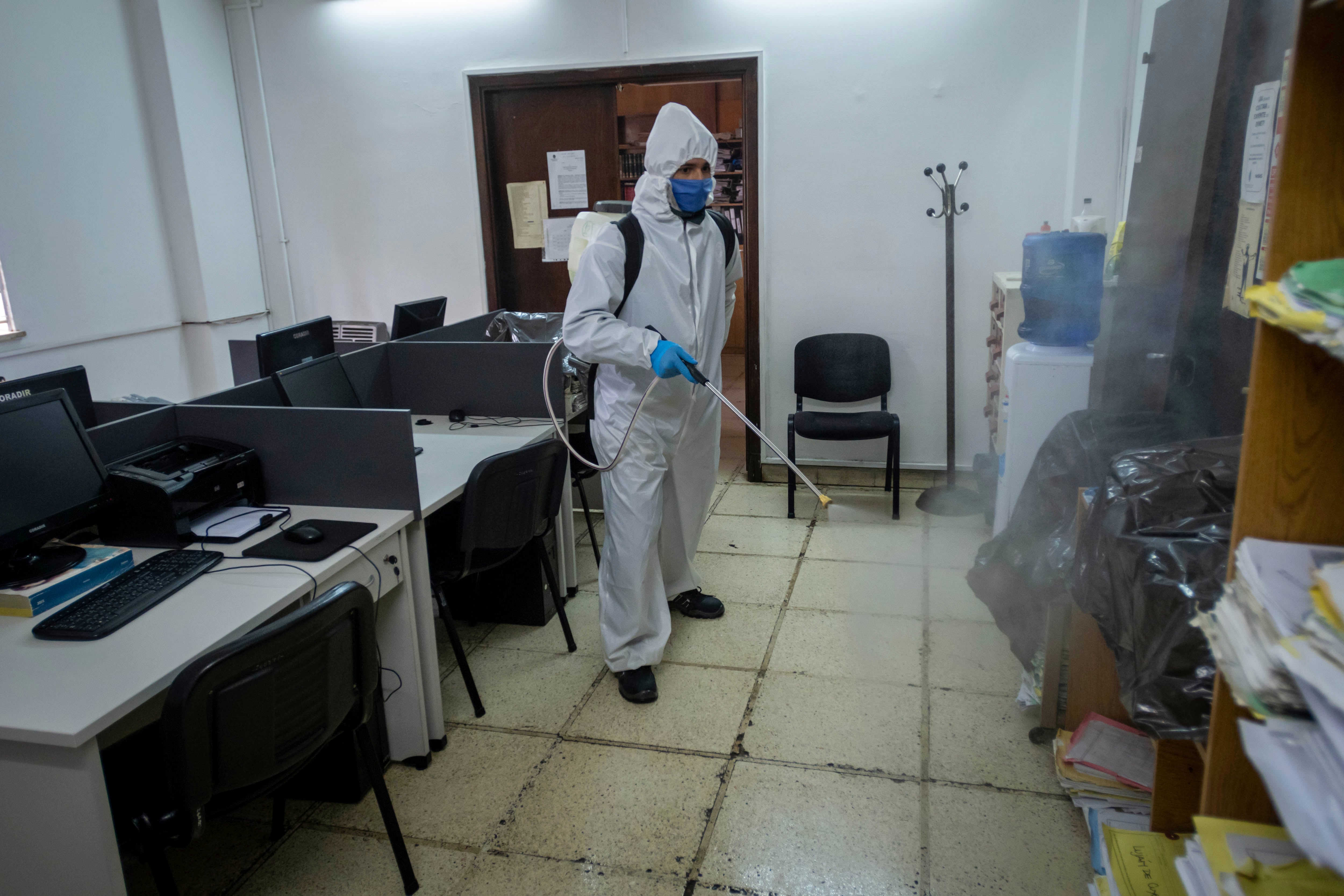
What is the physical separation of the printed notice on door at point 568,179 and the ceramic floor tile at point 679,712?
272 cm

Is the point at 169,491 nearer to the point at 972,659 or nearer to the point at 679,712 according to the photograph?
the point at 679,712

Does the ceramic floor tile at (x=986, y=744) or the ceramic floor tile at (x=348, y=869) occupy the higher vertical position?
the ceramic floor tile at (x=986, y=744)

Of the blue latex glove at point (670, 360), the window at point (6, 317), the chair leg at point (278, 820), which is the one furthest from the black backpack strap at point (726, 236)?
the window at point (6, 317)

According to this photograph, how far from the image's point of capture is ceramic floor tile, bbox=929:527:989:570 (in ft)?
10.8

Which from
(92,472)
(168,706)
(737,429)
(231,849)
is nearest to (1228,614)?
(168,706)

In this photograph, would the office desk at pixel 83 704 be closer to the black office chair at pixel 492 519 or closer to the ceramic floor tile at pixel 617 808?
the black office chair at pixel 492 519

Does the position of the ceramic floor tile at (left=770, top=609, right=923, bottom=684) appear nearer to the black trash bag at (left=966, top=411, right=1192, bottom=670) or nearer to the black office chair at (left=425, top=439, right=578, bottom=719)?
the black trash bag at (left=966, top=411, right=1192, bottom=670)

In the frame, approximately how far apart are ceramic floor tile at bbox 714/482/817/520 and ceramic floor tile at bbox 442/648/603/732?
1426 millimetres

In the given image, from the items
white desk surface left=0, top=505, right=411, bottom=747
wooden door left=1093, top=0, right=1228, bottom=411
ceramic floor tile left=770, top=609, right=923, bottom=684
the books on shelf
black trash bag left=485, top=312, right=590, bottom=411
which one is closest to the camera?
the books on shelf

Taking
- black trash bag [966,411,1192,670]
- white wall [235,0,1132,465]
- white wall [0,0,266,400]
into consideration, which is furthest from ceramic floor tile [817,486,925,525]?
white wall [0,0,266,400]

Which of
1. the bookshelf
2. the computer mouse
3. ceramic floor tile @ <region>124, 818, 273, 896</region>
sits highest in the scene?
the bookshelf

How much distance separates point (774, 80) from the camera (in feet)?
13.1

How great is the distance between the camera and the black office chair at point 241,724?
4.38ft

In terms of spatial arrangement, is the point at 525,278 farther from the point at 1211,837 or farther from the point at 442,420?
the point at 1211,837
